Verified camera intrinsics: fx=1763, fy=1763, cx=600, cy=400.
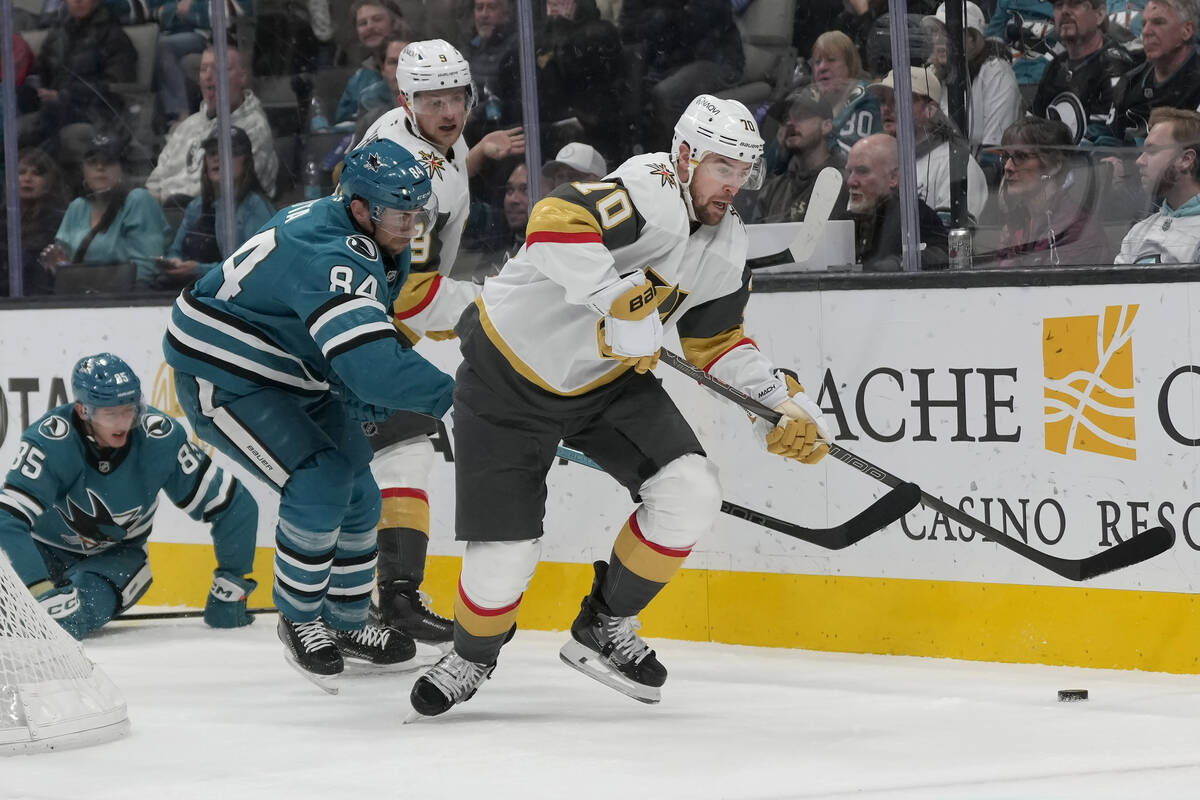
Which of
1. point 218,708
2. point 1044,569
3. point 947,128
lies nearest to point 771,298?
point 947,128

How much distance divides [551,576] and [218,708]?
1.18 metres

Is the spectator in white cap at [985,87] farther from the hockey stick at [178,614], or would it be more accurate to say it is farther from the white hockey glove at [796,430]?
the hockey stick at [178,614]

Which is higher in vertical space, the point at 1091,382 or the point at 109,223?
the point at 109,223

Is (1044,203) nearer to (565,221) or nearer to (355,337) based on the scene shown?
(565,221)

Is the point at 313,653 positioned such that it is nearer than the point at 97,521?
Yes

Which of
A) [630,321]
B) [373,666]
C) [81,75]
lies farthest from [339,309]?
[81,75]

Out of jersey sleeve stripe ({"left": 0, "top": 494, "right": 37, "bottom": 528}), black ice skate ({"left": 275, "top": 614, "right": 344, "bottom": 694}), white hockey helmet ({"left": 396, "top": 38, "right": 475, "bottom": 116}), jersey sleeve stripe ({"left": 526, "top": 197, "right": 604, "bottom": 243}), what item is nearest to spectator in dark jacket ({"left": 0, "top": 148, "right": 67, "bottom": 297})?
jersey sleeve stripe ({"left": 0, "top": 494, "right": 37, "bottom": 528})

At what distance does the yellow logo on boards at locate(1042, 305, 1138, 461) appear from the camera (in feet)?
12.4

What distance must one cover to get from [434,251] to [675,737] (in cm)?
151

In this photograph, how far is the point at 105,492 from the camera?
4.66 m

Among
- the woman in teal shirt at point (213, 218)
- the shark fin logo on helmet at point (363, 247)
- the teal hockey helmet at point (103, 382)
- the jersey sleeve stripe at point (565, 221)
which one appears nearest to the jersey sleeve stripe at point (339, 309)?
the shark fin logo on helmet at point (363, 247)

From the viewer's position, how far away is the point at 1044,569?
3.90 m

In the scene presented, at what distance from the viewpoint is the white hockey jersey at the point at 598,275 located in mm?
3291

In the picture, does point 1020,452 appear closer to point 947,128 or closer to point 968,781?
point 947,128
